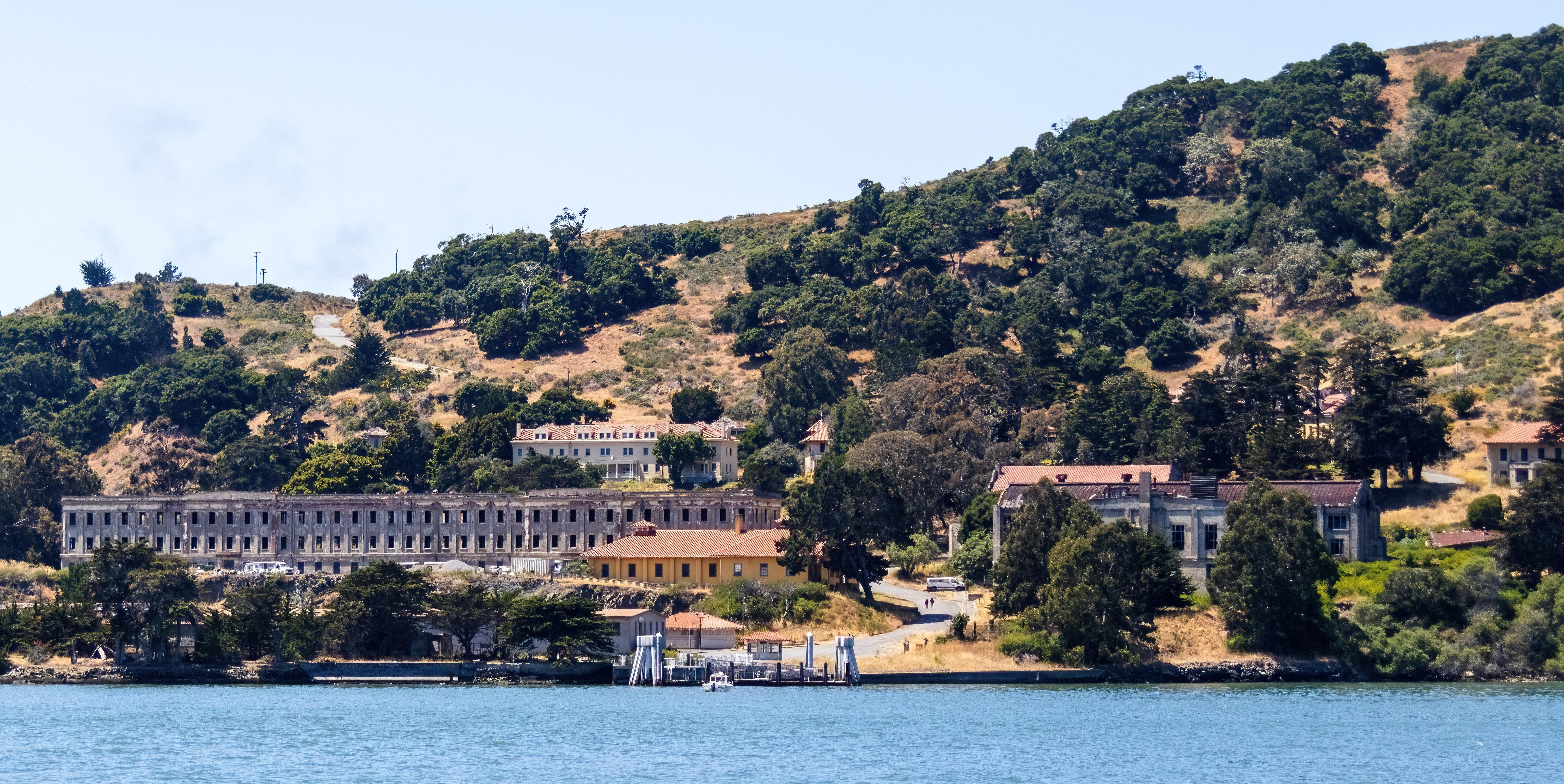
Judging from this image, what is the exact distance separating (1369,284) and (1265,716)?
377ft

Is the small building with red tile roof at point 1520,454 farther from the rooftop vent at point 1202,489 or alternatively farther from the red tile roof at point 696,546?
the red tile roof at point 696,546

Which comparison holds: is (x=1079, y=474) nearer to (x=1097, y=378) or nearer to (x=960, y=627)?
(x=960, y=627)

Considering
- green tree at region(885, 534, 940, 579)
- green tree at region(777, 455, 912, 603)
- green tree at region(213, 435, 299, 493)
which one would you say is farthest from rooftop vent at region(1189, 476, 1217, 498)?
green tree at region(213, 435, 299, 493)

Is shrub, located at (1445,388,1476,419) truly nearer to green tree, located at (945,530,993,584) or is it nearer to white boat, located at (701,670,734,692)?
green tree, located at (945,530,993,584)

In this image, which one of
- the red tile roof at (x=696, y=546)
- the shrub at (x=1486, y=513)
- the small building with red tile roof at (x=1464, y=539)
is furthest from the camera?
the red tile roof at (x=696, y=546)

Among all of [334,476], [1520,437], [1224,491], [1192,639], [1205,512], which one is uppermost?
[1520,437]

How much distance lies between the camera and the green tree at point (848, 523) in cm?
10669

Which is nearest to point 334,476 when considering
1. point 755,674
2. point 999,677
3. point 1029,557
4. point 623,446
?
point 623,446

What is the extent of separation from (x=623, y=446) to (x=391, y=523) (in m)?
29.9

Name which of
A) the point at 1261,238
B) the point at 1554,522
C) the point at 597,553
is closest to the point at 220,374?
the point at 597,553

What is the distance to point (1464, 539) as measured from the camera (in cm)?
10669

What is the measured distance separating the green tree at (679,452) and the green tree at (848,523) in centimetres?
4595

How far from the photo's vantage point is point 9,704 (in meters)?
84.8

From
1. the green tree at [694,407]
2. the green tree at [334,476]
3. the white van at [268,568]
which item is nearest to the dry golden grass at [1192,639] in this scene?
the white van at [268,568]
